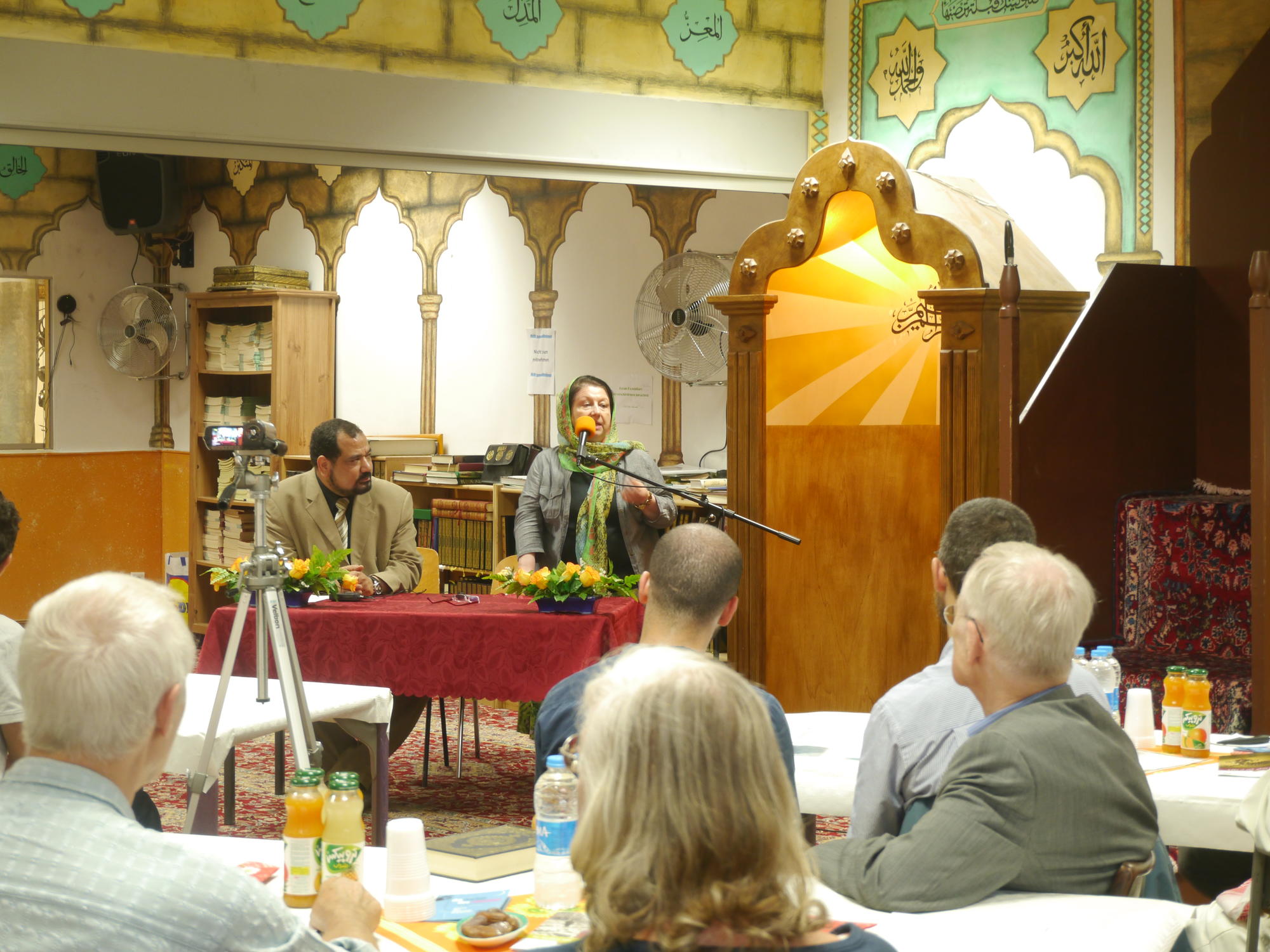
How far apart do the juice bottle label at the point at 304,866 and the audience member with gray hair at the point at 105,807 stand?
0.39 metres

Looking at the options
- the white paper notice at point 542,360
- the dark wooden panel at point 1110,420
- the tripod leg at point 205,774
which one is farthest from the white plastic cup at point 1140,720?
the white paper notice at point 542,360

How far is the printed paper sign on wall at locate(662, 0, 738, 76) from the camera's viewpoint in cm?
632

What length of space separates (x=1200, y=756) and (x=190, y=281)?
8246mm

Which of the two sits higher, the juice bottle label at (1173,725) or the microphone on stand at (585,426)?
the microphone on stand at (585,426)

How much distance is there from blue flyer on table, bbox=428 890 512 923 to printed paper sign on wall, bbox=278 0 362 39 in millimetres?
4436

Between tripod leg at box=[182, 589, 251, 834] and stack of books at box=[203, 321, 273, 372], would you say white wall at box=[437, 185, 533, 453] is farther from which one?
tripod leg at box=[182, 589, 251, 834]

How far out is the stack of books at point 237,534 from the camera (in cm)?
896

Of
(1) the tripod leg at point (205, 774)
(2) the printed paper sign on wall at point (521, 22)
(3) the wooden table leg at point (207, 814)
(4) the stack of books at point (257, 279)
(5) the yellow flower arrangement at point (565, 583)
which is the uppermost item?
(2) the printed paper sign on wall at point (521, 22)

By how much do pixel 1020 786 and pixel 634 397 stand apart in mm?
5992

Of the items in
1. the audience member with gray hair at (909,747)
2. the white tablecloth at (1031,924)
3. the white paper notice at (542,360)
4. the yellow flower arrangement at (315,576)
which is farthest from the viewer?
the white paper notice at (542,360)

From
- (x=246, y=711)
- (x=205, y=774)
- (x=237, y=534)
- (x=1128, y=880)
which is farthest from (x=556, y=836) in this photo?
(x=237, y=534)

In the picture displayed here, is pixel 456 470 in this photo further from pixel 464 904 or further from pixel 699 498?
pixel 464 904

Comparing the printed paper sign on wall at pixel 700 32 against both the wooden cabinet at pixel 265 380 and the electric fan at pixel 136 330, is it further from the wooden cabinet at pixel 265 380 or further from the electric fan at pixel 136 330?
the electric fan at pixel 136 330

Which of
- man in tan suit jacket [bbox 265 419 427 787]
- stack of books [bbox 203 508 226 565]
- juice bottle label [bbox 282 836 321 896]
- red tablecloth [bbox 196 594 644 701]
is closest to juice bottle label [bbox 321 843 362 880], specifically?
juice bottle label [bbox 282 836 321 896]
